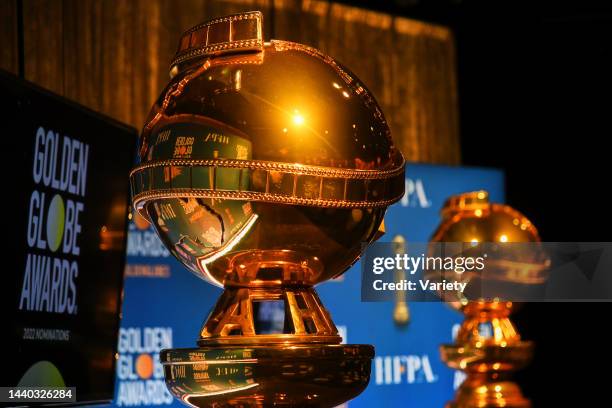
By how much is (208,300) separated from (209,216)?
220 cm

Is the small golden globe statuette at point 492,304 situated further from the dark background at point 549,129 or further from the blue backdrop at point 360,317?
the dark background at point 549,129

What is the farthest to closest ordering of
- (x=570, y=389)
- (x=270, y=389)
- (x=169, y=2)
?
(x=570, y=389), (x=169, y=2), (x=270, y=389)

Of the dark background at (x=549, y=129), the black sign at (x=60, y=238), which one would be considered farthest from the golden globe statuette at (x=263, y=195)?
the dark background at (x=549, y=129)

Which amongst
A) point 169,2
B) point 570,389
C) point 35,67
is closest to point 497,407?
point 35,67

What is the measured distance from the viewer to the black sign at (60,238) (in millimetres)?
1497

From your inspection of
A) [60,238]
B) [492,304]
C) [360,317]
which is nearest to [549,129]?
[360,317]

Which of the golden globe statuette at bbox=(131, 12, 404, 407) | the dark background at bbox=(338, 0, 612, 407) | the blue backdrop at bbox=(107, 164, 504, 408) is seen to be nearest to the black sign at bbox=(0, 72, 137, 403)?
the golden globe statuette at bbox=(131, 12, 404, 407)

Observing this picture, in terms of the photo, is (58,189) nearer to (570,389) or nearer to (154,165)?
(154,165)

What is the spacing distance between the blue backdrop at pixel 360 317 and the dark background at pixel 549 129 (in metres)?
0.49

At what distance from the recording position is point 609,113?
430 centimetres

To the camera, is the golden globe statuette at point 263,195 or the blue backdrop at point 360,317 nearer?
the golden globe statuette at point 263,195

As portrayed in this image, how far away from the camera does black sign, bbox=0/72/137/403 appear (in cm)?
150

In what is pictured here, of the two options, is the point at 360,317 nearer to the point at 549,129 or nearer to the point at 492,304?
the point at 549,129

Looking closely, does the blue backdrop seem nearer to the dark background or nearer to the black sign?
the dark background
